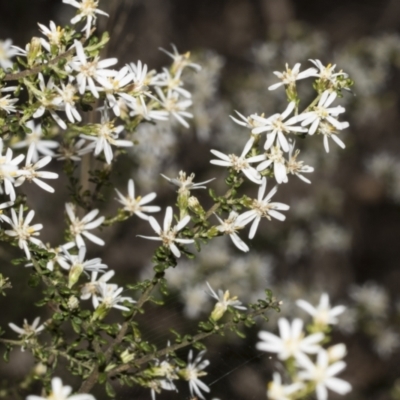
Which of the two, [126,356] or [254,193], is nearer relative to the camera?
[126,356]

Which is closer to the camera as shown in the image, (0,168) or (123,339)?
(0,168)

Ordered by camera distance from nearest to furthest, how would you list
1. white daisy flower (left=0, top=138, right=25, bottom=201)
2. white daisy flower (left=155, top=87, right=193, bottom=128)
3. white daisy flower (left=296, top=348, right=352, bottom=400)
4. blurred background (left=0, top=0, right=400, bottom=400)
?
white daisy flower (left=296, top=348, right=352, bottom=400) → white daisy flower (left=0, top=138, right=25, bottom=201) → white daisy flower (left=155, top=87, right=193, bottom=128) → blurred background (left=0, top=0, right=400, bottom=400)

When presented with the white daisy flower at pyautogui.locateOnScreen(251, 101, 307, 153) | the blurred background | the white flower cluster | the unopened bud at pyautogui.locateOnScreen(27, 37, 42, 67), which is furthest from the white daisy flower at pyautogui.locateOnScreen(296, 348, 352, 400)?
the blurred background

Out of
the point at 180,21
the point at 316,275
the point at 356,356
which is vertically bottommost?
the point at 356,356

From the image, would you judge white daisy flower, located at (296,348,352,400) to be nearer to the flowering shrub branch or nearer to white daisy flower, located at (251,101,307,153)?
the flowering shrub branch

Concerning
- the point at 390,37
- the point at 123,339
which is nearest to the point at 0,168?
the point at 123,339

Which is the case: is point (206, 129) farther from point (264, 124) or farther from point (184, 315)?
point (264, 124)

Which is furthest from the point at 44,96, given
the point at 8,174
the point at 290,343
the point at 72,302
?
the point at 290,343

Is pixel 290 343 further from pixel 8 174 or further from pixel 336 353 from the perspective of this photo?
pixel 8 174
